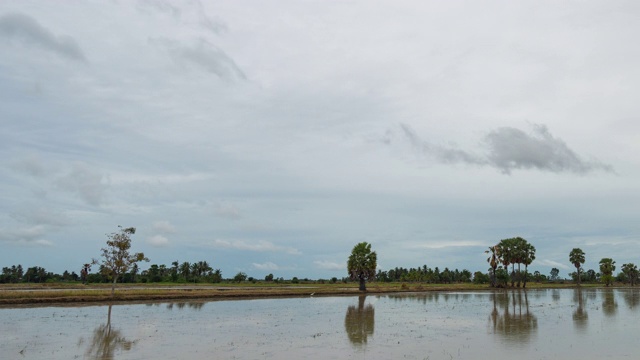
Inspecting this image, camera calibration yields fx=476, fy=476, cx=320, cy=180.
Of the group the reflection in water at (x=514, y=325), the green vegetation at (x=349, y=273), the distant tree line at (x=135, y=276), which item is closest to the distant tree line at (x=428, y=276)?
the green vegetation at (x=349, y=273)

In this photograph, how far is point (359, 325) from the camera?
31.4 meters

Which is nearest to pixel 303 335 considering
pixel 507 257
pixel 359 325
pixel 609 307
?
pixel 359 325

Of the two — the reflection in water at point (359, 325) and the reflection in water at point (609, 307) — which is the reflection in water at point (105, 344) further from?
the reflection in water at point (609, 307)

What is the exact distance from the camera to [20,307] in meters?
39.3

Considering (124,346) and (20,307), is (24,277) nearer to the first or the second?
(20,307)

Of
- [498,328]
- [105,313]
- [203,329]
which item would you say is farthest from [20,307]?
[498,328]

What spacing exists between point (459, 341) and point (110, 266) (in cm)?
3914

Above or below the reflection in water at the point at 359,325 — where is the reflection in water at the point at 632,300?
below

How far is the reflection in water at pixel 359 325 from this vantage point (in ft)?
82.8

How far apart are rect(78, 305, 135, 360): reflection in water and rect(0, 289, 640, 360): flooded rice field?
0.15 ft

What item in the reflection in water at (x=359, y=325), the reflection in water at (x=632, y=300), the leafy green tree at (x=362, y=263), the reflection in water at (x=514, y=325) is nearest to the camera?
the reflection in water at (x=359, y=325)

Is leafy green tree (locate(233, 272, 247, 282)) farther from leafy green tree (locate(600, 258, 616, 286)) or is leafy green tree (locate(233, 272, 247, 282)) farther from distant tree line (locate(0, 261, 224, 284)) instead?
leafy green tree (locate(600, 258, 616, 286))

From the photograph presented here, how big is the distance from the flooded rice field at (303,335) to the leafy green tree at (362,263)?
31533mm

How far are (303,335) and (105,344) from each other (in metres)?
10.2
